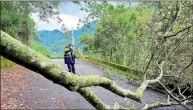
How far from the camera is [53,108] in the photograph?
7.69 metres

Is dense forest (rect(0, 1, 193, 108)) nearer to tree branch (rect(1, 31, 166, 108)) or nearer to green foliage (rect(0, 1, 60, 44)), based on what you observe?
green foliage (rect(0, 1, 60, 44))

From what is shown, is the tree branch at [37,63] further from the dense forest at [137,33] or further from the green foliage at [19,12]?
the green foliage at [19,12]

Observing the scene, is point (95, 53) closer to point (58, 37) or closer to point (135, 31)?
point (135, 31)

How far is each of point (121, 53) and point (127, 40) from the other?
187cm

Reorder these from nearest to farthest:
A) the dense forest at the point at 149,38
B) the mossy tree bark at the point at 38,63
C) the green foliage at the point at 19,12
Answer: the mossy tree bark at the point at 38,63 < the dense forest at the point at 149,38 < the green foliage at the point at 19,12

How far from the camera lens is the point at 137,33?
1647 centimetres

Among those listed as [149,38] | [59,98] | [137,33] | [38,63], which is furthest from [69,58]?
[38,63]

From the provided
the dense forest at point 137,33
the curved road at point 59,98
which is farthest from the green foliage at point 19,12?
the curved road at point 59,98

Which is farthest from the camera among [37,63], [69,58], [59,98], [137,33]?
[137,33]

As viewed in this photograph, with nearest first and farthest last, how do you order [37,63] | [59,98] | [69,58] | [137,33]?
[37,63] → [59,98] → [69,58] → [137,33]

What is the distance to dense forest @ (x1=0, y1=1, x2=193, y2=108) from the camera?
8305 millimetres

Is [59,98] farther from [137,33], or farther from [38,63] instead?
[137,33]

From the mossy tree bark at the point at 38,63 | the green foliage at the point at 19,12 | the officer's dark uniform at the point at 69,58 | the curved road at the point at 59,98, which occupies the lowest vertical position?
the curved road at the point at 59,98

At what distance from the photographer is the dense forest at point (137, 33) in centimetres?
830
